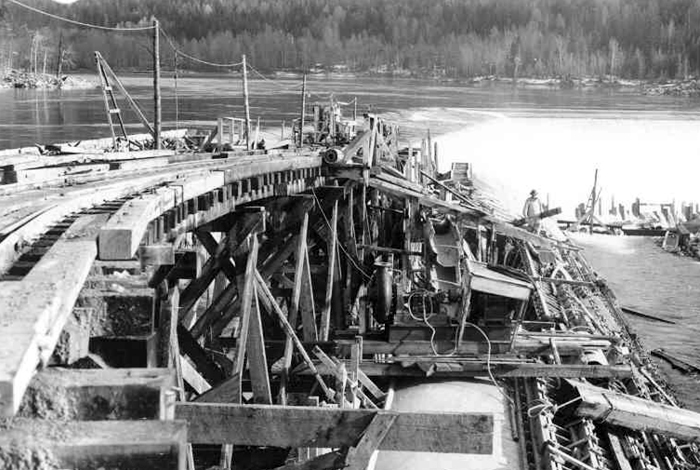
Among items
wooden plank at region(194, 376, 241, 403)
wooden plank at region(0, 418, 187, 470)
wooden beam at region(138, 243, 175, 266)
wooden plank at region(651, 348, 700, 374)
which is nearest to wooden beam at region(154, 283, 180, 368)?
wooden beam at region(138, 243, 175, 266)

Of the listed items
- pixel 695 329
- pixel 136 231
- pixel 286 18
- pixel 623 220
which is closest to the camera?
pixel 136 231

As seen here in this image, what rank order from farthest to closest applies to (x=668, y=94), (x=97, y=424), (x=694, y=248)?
(x=668, y=94)
(x=694, y=248)
(x=97, y=424)

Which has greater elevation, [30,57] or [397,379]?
[30,57]

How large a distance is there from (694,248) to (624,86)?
350 feet

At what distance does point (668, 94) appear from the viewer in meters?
130

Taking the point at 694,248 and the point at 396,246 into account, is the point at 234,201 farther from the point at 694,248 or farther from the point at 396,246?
the point at 694,248

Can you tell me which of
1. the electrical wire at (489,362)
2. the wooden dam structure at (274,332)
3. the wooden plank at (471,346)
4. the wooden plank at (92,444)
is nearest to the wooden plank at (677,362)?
the wooden dam structure at (274,332)

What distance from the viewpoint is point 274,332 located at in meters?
14.2

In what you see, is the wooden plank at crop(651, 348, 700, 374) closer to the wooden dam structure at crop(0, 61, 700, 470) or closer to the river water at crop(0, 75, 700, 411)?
the river water at crop(0, 75, 700, 411)

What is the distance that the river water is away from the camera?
32281 millimetres

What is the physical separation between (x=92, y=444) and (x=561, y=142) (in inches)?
2776

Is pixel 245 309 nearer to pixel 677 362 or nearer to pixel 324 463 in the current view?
pixel 324 463

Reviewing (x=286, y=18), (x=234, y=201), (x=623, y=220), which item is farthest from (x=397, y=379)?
(x=286, y=18)

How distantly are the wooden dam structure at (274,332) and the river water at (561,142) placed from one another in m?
6.32
